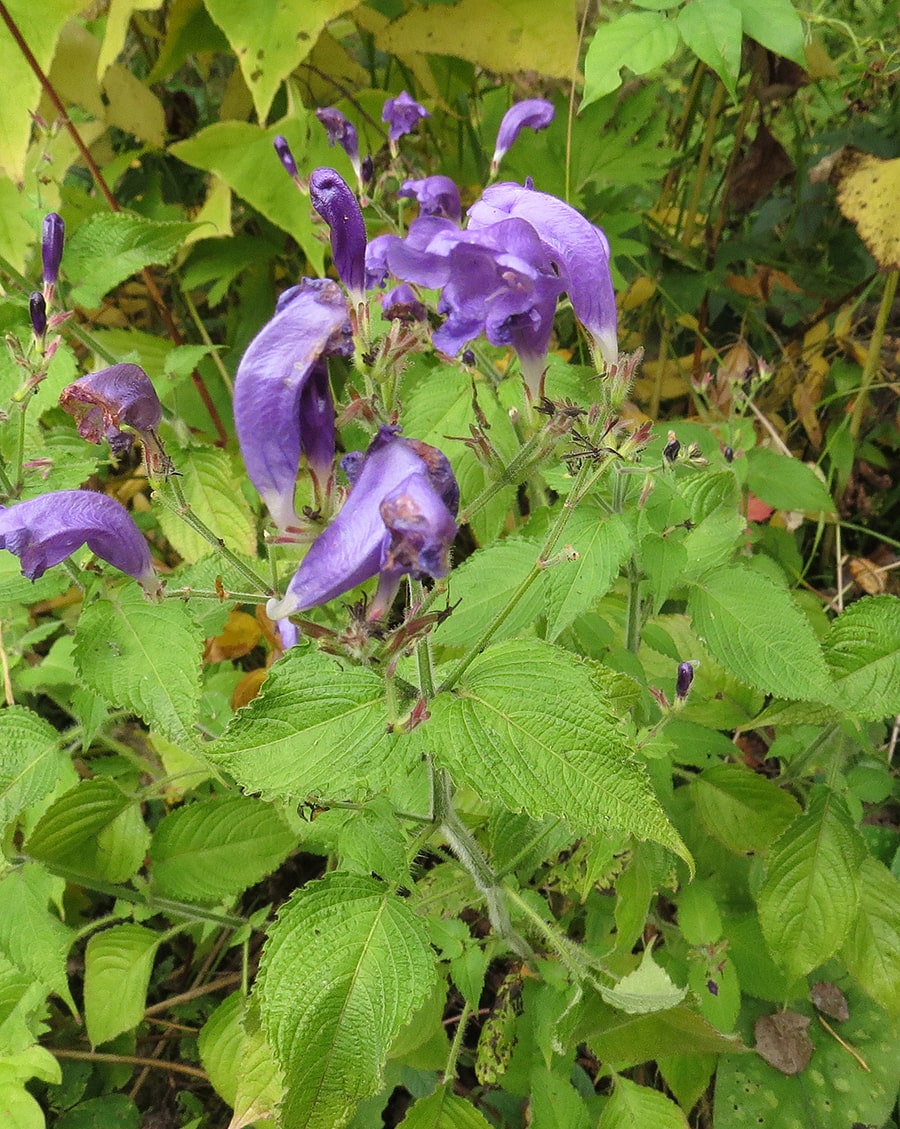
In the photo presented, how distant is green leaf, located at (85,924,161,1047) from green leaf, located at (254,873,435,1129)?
0.61 meters

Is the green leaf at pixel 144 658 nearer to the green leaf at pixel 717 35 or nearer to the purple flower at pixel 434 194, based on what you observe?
the purple flower at pixel 434 194

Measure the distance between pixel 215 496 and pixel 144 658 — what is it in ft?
2.13

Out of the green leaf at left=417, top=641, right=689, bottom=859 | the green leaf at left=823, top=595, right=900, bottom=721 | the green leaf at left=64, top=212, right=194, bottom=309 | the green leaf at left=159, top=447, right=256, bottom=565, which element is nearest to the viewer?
the green leaf at left=417, top=641, right=689, bottom=859

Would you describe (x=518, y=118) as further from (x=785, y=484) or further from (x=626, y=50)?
(x=785, y=484)

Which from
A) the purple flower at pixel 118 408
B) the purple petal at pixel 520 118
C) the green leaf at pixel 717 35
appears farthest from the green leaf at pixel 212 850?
the green leaf at pixel 717 35

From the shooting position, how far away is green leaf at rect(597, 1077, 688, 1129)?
54.8 inches

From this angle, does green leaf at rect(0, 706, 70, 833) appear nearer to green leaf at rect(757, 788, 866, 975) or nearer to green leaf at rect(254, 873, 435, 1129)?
green leaf at rect(254, 873, 435, 1129)

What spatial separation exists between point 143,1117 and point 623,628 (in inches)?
59.6

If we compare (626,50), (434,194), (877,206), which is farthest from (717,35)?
(877,206)

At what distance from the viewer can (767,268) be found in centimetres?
281

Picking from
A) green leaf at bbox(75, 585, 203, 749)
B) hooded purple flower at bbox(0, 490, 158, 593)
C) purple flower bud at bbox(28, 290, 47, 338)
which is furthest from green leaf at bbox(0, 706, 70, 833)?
purple flower bud at bbox(28, 290, 47, 338)

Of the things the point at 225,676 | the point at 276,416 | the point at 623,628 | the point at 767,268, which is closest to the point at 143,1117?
the point at 225,676

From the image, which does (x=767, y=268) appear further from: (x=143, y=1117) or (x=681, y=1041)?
(x=143, y=1117)

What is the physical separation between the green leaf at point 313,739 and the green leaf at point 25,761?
0.56 metres
